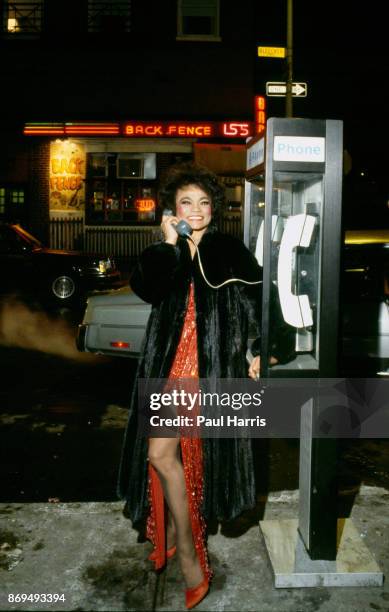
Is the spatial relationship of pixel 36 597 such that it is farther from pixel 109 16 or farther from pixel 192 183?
pixel 109 16

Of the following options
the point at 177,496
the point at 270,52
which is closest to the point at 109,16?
the point at 270,52

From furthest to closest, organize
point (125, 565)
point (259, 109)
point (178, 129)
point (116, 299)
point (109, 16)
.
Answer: point (109, 16), point (259, 109), point (178, 129), point (116, 299), point (125, 565)

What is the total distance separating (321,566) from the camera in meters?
3.11

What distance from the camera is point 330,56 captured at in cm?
2670

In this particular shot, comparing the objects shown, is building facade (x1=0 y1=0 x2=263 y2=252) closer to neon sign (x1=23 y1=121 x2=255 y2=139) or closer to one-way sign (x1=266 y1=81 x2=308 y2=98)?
neon sign (x1=23 y1=121 x2=255 y2=139)

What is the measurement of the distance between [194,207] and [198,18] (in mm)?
18734

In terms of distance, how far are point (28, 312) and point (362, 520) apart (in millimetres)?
10481

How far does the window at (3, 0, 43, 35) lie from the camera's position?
20172mm

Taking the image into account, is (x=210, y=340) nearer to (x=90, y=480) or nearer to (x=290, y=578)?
(x=290, y=578)

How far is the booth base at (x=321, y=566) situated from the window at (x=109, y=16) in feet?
63.7

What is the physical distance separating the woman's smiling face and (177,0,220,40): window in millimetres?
18192

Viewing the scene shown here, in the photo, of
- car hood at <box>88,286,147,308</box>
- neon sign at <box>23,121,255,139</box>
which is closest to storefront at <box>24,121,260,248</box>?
neon sign at <box>23,121,255,139</box>

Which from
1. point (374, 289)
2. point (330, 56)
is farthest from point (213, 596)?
point (330, 56)

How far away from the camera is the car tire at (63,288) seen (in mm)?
14297
